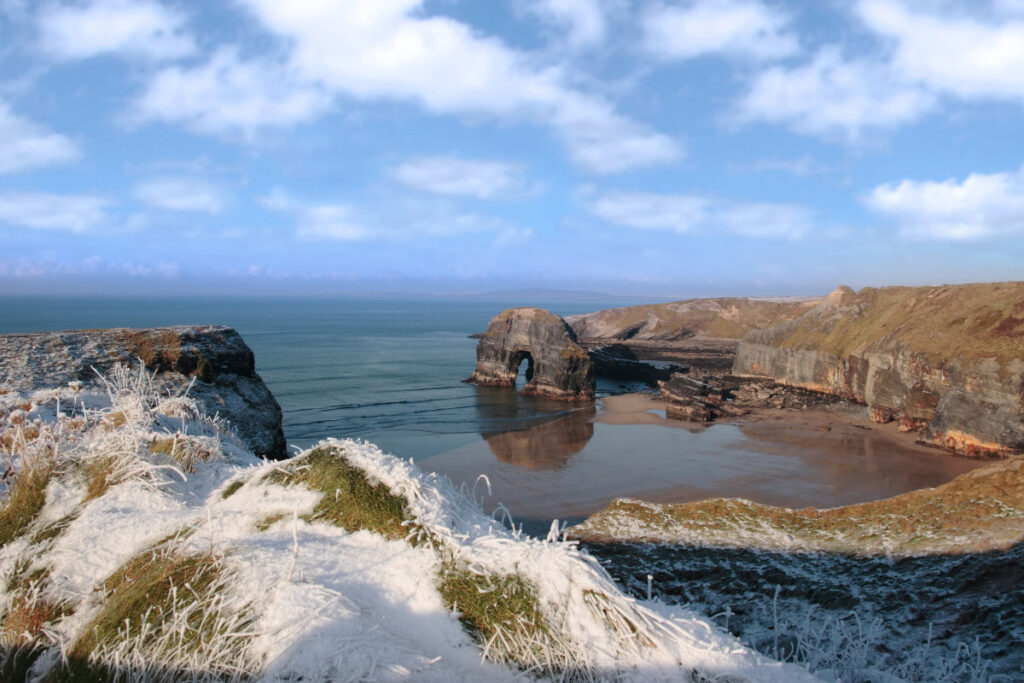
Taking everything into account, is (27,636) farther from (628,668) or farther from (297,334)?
(297,334)

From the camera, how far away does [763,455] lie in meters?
24.4

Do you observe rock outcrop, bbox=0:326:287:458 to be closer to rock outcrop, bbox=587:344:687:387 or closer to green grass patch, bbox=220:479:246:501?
green grass patch, bbox=220:479:246:501

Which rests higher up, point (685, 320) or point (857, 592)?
point (685, 320)

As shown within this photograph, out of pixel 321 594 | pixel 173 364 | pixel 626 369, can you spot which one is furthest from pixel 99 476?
pixel 626 369

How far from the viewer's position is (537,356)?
44.1 metres

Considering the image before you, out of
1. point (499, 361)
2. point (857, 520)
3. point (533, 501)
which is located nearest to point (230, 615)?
point (857, 520)

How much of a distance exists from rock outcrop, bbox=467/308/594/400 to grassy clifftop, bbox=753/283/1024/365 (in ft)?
59.0

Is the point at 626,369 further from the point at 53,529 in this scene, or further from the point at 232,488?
the point at 53,529

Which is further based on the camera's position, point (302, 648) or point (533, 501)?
point (533, 501)

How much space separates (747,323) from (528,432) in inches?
2556

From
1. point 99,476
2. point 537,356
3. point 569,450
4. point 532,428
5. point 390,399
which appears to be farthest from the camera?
point 537,356

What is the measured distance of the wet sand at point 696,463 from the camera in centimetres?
1850

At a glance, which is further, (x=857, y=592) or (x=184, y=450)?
(x=857, y=592)

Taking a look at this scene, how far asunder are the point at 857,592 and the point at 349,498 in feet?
19.4
